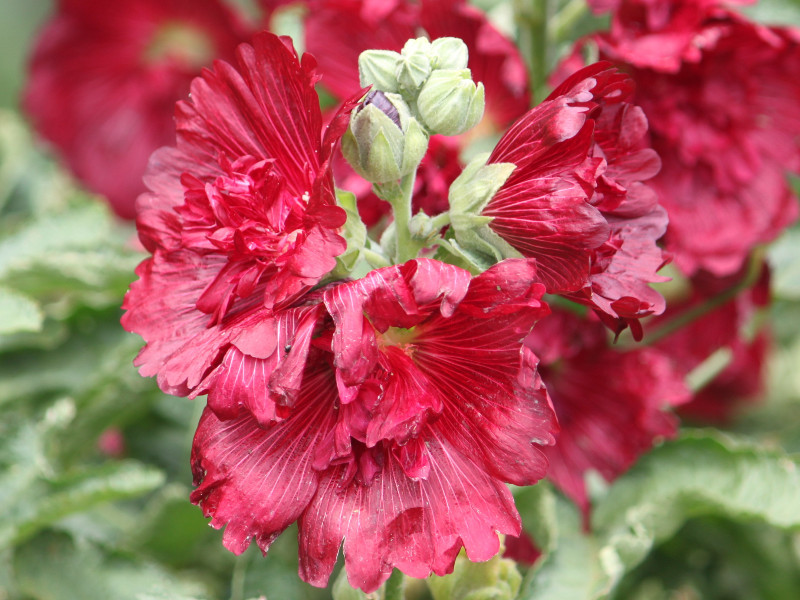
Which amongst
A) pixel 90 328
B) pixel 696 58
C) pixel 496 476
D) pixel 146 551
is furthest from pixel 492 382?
pixel 90 328

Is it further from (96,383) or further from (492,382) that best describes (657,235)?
(96,383)

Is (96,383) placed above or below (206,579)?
above

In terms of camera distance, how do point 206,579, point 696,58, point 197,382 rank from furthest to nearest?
point 206,579 → point 696,58 → point 197,382

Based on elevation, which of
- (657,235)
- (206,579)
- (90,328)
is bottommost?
(206,579)

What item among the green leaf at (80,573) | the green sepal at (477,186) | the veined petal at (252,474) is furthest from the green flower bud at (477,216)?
the green leaf at (80,573)

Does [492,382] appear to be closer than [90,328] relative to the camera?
Yes

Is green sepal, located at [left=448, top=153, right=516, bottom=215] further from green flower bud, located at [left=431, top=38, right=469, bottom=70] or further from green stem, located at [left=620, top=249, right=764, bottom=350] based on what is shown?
green stem, located at [left=620, top=249, right=764, bottom=350]

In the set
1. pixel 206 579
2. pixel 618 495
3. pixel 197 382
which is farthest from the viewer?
pixel 206 579
